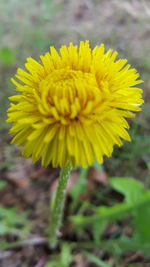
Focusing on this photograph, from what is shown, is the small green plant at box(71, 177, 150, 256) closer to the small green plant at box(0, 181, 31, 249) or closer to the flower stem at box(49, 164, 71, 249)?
the flower stem at box(49, 164, 71, 249)

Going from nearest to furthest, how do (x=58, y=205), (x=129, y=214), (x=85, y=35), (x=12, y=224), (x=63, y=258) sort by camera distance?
(x=58, y=205), (x=129, y=214), (x=63, y=258), (x=12, y=224), (x=85, y=35)

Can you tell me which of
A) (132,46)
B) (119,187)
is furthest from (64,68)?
(132,46)

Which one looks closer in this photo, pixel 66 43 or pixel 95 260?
pixel 95 260

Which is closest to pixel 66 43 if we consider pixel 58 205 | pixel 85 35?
pixel 85 35

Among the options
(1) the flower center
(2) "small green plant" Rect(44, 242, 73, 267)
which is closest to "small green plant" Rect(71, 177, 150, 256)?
(2) "small green plant" Rect(44, 242, 73, 267)

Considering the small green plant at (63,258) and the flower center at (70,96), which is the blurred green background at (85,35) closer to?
the small green plant at (63,258)

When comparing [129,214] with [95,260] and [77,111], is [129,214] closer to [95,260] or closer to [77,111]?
[95,260]
